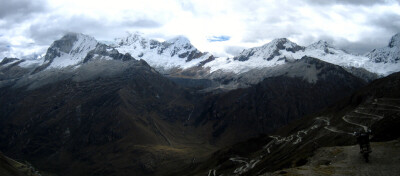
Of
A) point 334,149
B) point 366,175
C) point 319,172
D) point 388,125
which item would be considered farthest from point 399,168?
point 388,125

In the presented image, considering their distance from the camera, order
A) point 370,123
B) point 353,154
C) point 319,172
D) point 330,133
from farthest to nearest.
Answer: point 330,133 → point 370,123 → point 353,154 → point 319,172

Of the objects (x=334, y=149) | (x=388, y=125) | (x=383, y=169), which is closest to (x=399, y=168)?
(x=383, y=169)

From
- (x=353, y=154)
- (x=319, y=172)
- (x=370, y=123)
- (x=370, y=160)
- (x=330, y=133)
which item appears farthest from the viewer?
(x=330, y=133)

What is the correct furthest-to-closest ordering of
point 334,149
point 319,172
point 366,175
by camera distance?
1. point 334,149
2. point 319,172
3. point 366,175

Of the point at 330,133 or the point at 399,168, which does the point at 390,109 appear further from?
the point at 399,168

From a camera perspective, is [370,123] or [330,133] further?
[330,133]

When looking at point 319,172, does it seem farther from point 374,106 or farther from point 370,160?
point 374,106
